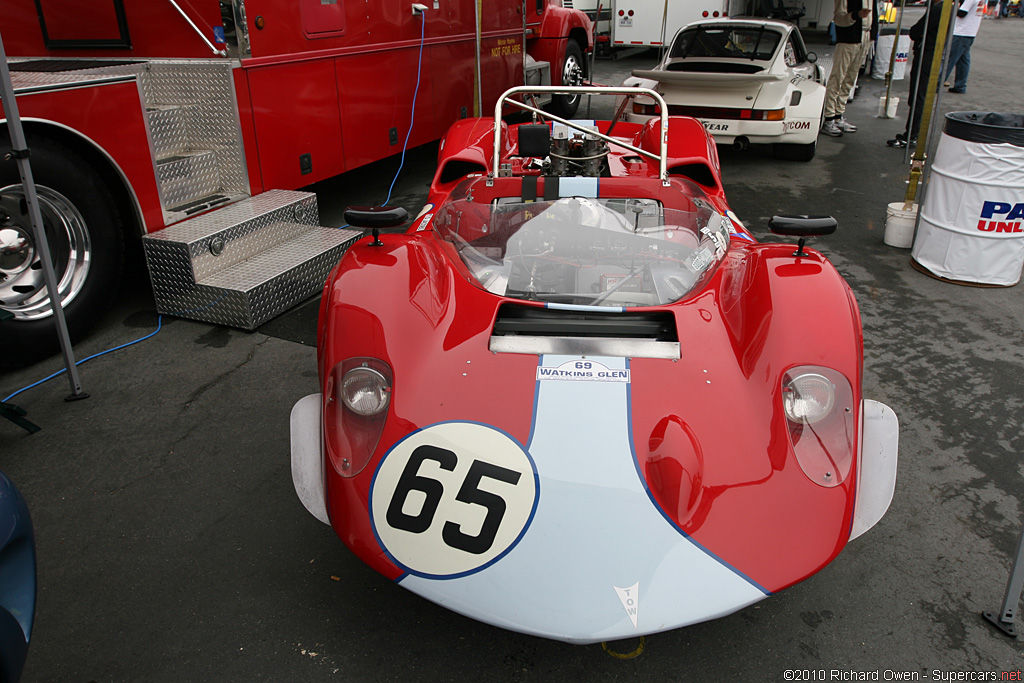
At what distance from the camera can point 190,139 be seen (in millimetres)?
4969

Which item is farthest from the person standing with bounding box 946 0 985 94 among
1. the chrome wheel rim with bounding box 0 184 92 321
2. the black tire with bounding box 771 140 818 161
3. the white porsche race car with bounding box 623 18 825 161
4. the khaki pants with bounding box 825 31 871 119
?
the chrome wheel rim with bounding box 0 184 92 321

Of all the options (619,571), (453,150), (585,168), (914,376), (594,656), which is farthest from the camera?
(453,150)

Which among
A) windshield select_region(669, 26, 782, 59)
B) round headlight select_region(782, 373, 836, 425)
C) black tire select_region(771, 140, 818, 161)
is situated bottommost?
black tire select_region(771, 140, 818, 161)

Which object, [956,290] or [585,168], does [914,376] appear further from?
[585,168]

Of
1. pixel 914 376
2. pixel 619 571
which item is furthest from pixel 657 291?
pixel 914 376

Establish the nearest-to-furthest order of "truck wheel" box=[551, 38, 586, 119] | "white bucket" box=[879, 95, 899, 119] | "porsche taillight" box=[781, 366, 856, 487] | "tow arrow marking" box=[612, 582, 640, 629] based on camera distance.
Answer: "tow arrow marking" box=[612, 582, 640, 629], "porsche taillight" box=[781, 366, 856, 487], "truck wheel" box=[551, 38, 586, 119], "white bucket" box=[879, 95, 899, 119]

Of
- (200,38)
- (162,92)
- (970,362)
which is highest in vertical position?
(200,38)

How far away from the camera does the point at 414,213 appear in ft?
21.6

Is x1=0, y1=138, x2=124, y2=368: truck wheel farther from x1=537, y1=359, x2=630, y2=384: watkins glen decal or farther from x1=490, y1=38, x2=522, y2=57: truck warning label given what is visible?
x1=490, y1=38, x2=522, y2=57: truck warning label

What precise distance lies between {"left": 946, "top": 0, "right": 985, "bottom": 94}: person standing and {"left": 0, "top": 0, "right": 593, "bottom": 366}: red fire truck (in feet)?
25.1

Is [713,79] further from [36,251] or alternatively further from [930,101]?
[36,251]

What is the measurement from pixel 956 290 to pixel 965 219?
49 cm

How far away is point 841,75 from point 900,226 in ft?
14.9

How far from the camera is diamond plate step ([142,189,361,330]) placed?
4.32m
